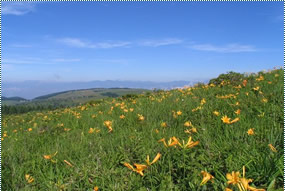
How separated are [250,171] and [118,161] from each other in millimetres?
1552

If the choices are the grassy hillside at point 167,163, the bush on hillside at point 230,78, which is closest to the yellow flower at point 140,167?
the grassy hillside at point 167,163

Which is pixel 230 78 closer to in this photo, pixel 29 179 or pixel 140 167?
pixel 140 167

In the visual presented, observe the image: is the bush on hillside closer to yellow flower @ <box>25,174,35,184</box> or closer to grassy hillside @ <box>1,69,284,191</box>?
grassy hillside @ <box>1,69,284,191</box>

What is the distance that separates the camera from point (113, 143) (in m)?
3.49

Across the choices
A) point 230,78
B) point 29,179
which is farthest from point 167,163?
point 230,78

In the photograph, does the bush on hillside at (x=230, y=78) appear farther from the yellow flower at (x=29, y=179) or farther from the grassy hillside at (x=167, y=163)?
the yellow flower at (x=29, y=179)

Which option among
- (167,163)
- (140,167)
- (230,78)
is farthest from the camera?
(230,78)

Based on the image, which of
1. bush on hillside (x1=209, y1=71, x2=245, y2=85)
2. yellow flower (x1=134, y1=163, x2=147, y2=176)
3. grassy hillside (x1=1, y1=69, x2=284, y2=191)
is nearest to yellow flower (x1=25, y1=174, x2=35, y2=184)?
grassy hillside (x1=1, y1=69, x2=284, y2=191)

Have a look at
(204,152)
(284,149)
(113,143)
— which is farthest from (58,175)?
(284,149)

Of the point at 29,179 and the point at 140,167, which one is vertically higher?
the point at 140,167

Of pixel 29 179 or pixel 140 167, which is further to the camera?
pixel 29 179

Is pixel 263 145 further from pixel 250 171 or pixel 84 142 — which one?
pixel 84 142

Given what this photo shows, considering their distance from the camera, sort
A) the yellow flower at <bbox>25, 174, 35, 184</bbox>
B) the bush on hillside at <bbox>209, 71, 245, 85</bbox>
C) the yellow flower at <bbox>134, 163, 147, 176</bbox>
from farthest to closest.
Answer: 1. the bush on hillside at <bbox>209, 71, 245, 85</bbox>
2. the yellow flower at <bbox>25, 174, 35, 184</bbox>
3. the yellow flower at <bbox>134, 163, 147, 176</bbox>

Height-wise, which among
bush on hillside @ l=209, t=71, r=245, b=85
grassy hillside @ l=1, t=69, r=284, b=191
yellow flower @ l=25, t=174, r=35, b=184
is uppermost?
bush on hillside @ l=209, t=71, r=245, b=85
